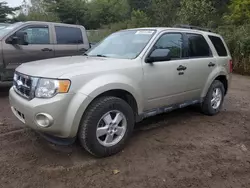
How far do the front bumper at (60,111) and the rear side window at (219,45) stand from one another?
11.0ft

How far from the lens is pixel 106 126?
142 inches

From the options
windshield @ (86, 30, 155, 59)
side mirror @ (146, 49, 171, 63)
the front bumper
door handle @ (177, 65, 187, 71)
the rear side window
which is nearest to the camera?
the front bumper

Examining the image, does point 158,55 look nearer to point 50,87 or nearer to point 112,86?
point 112,86

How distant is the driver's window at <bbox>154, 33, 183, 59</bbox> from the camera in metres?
4.41

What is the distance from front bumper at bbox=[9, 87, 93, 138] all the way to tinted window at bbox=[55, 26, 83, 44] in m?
4.59

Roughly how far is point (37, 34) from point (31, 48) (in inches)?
18.6

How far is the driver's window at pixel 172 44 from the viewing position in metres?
4.41

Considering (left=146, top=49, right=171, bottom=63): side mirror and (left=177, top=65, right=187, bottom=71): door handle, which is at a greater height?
(left=146, top=49, right=171, bottom=63): side mirror

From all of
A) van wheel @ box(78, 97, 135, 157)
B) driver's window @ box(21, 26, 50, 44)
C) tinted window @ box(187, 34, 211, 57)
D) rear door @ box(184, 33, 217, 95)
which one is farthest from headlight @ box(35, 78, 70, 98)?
driver's window @ box(21, 26, 50, 44)

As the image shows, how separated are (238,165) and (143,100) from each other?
1.53 m

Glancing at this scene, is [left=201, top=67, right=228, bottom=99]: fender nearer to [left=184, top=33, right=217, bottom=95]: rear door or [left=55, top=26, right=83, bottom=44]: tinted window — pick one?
[left=184, top=33, right=217, bottom=95]: rear door

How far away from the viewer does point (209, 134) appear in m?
4.63

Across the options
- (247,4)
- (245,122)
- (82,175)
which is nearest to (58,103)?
(82,175)

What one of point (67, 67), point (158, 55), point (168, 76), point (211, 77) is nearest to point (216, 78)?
point (211, 77)
